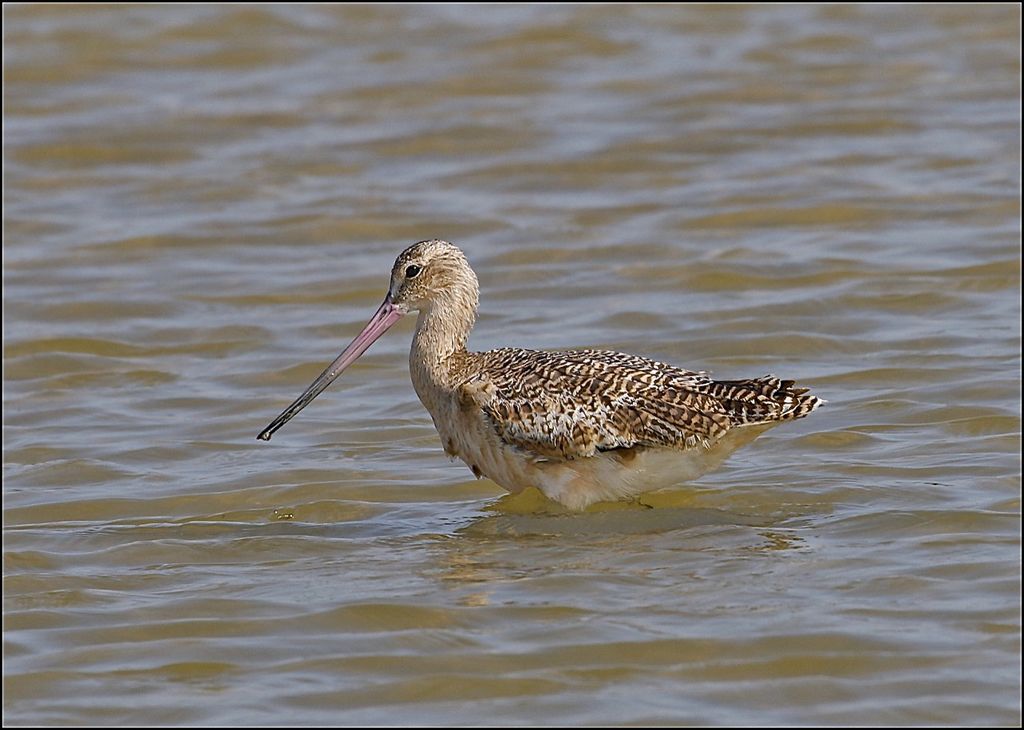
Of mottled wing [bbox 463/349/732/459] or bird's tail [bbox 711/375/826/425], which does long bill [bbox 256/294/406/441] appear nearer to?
A: mottled wing [bbox 463/349/732/459]

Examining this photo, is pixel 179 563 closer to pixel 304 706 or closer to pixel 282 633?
pixel 282 633

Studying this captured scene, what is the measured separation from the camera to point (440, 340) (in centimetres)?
862

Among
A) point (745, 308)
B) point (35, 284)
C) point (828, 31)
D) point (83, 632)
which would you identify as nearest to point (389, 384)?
point (745, 308)

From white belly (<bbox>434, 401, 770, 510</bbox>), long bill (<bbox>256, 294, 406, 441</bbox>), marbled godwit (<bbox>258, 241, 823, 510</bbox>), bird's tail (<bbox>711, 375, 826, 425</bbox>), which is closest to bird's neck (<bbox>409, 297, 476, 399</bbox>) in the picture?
marbled godwit (<bbox>258, 241, 823, 510</bbox>)

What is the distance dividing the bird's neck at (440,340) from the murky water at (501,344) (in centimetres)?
56

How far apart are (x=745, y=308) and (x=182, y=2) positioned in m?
8.20

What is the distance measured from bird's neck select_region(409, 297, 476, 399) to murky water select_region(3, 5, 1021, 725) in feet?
1.84

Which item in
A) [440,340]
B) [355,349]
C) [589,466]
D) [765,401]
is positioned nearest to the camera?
[765,401]

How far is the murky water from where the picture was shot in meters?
6.61

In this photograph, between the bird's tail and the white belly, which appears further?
the white belly

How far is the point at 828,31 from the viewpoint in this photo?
16.4m

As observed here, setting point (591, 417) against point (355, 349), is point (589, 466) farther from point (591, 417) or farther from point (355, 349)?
point (355, 349)

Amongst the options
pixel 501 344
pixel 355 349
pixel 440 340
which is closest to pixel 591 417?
pixel 440 340

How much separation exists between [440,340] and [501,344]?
7.25 feet
